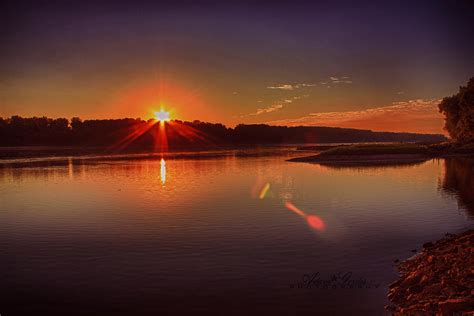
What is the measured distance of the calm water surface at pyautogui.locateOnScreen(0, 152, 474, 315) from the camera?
486 inches

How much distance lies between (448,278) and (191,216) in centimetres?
1628

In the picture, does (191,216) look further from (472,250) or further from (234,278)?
(472,250)

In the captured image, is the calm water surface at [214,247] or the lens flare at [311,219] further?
the lens flare at [311,219]

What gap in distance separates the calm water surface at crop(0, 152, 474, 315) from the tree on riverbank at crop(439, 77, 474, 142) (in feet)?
228

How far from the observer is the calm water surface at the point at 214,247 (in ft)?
40.5

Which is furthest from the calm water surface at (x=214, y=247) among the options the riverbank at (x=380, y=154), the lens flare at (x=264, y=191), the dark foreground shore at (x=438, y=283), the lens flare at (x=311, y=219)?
the riverbank at (x=380, y=154)

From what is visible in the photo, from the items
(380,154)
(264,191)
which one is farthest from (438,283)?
(380,154)

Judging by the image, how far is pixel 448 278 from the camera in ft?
38.1

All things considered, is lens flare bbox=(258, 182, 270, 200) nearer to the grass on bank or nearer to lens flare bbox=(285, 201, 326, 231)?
lens flare bbox=(285, 201, 326, 231)

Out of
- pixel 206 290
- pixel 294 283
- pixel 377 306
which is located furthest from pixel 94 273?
pixel 377 306

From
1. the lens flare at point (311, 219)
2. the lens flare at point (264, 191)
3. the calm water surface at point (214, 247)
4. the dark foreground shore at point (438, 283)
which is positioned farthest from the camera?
the lens flare at point (264, 191)

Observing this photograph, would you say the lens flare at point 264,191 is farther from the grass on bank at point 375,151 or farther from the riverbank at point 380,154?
the grass on bank at point 375,151

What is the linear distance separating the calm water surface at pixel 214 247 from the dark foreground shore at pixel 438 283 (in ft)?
1.98

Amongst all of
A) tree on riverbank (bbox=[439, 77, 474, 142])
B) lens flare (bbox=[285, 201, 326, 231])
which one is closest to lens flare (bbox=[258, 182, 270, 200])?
lens flare (bbox=[285, 201, 326, 231])
